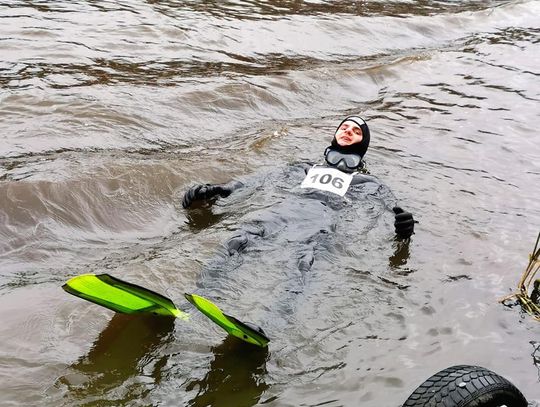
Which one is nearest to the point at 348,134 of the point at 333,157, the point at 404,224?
the point at 333,157

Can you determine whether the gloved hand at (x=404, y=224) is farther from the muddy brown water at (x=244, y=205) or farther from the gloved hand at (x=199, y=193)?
the gloved hand at (x=199, y=193)

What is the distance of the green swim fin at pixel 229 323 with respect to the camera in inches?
171

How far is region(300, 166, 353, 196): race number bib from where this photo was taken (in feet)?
24.0

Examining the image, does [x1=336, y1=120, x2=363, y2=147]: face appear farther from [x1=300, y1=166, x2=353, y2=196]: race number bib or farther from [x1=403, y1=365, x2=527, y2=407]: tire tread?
[x1=403, y1=365, x2=527, y2=407]: tire tread

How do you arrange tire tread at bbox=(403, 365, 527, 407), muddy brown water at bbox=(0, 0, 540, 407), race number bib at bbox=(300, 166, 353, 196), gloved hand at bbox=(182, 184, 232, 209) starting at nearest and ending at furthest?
tire tread at bbox=(403, 365, 527, 407) < muddy brown water at bbox=(0, 0, 540, 407) < gloved hand at bbox=(182, 184, 232, 209) < race number bib at bbox=(300, 166, 353, 196)

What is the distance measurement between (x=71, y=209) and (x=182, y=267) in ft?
5.35

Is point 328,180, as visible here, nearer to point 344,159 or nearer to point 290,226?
point 344,159

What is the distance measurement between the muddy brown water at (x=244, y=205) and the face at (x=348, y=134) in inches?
37.1

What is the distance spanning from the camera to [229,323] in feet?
14.7

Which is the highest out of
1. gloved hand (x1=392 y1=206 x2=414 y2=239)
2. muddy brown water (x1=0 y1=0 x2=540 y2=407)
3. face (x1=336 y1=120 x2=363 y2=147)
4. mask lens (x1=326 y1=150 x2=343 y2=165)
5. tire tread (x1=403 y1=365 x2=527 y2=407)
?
face (x1=336 y1=120 x2=363 y2=147)

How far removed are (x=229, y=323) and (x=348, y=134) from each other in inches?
160

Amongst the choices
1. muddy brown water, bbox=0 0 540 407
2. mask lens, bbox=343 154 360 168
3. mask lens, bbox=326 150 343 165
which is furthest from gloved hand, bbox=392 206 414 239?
mask lens, bbox=326 150 343 165

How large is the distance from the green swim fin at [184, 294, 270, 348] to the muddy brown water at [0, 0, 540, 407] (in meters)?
0.28

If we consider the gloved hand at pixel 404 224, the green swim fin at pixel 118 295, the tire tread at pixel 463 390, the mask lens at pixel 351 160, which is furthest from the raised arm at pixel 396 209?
the green swim fin at pixel 118 295
